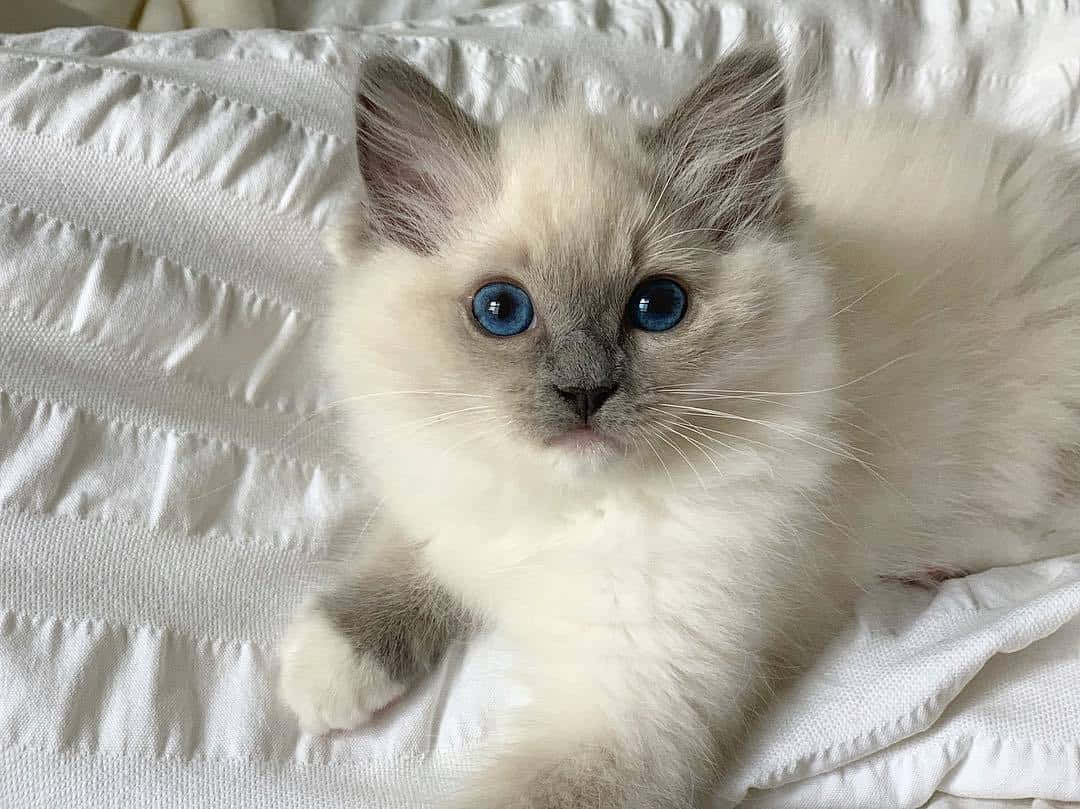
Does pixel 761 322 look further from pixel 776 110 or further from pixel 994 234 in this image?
pixel 994 234

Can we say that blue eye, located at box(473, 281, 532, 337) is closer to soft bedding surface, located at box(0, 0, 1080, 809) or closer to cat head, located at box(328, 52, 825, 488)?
cat head, located at box(328, 52, 825, 488)

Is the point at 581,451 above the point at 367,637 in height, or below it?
above

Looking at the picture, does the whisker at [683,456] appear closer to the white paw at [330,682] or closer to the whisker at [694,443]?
the whisker at [694,443]

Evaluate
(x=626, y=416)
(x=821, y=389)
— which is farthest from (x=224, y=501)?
(x=821, y=389)

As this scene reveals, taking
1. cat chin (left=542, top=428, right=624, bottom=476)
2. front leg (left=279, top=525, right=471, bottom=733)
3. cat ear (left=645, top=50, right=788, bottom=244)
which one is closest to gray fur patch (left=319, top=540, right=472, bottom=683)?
front leg (left=279, top=525, right=471, bottom=733)

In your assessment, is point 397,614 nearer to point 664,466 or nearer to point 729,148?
point 664,466
